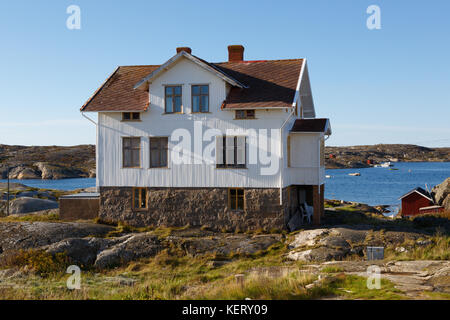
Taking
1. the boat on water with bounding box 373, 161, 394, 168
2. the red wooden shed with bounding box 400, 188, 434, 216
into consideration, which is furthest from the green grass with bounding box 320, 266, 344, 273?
the boat on water with bounding box 373, 161, 394, 168

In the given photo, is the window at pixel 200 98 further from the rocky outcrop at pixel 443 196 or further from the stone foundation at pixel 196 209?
the rocky outcrop at pixel 443 196

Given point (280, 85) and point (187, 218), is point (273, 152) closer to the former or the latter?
point (280, 85)

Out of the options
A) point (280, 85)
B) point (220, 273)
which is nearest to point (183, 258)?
point (220, 273)

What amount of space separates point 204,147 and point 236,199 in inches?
133

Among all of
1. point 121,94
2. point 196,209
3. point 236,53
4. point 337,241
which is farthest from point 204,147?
point 337,241

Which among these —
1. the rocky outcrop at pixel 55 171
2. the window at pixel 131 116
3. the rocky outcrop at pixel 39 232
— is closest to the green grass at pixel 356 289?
the rocky outcrop at pixel 39 232

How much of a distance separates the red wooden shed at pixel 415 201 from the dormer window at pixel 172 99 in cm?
2777

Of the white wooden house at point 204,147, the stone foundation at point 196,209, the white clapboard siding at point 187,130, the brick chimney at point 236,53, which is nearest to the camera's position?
the stone foundation at point 196,209

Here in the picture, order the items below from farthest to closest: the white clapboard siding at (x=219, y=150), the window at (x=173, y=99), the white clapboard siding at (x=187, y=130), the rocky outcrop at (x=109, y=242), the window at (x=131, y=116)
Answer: the window at (x=131, y=116), the window at (x=173, y=99), the white clapboard siding at (x=219, y=150), the white clapboard siding at (x=187, y=130), the rocky outcrop at (x=109, y=242)

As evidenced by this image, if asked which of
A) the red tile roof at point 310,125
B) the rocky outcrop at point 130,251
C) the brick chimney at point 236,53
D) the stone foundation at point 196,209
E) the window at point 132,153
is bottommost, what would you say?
the rocky outcrop at point 130,251

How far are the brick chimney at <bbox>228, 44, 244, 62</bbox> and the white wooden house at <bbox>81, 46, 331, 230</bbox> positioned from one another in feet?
8.37

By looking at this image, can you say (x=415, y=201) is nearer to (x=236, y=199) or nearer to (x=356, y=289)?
(x=236, y=199)

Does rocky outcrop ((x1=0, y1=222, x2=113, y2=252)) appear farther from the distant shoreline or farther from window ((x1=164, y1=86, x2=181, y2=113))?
the distant shoreline

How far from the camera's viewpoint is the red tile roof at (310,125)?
25.7 m
